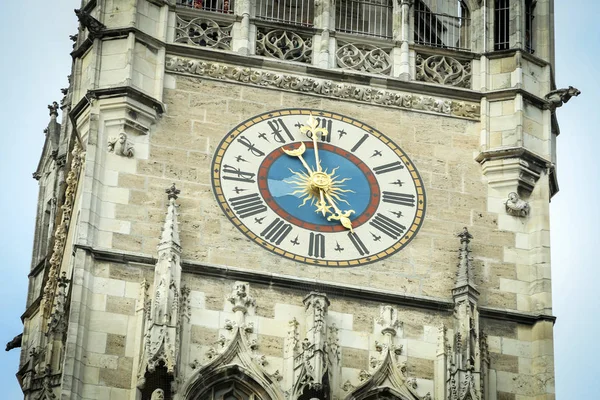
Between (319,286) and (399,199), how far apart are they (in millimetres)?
1759

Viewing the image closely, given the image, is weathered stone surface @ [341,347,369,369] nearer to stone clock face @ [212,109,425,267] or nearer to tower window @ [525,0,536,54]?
stone clock face @ [212,109,425,267]

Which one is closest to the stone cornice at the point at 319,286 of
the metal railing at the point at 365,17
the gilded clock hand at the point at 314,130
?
the gilded clock hand at the point at 314,130

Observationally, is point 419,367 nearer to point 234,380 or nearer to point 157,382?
point 234,380

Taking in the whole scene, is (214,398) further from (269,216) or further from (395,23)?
(395,23)

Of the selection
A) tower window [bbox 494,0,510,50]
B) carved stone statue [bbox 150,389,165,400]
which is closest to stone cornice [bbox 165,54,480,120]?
tower window [bbox 494,0,510,50]

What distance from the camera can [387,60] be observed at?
102 ft

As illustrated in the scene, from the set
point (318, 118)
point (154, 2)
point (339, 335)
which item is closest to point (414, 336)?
point (339, 335)

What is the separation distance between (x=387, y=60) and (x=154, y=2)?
2800mm

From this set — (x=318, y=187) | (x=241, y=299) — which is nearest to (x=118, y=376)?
(x=241, y=299)

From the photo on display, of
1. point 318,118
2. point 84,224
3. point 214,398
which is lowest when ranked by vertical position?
point 214,398

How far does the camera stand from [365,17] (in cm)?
3225

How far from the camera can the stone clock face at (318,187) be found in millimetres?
29141

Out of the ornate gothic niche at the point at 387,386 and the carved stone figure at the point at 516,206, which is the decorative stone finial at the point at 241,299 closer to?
the ornate gothic niche at the point at 387,386

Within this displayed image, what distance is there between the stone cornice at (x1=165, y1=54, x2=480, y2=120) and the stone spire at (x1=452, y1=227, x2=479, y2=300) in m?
1.93
